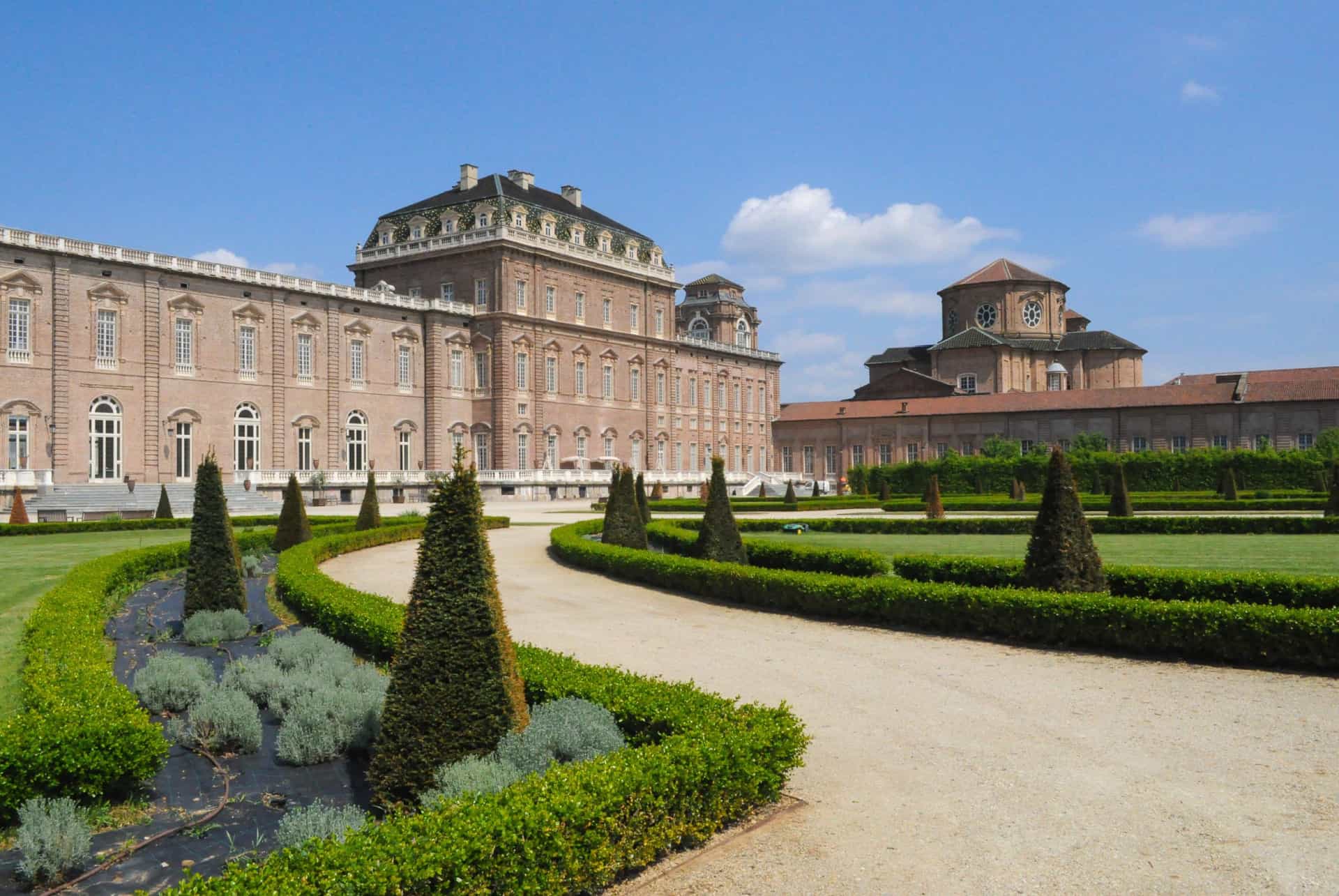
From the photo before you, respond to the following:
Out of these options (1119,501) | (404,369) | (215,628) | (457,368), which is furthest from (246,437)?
(215,628)

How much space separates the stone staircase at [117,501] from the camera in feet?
107

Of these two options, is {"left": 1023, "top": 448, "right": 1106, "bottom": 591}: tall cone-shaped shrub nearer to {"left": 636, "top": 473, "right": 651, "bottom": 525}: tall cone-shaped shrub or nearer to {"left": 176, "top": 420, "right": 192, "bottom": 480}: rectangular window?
{"left": 636, "top": 473, "right": 651, "bottom": 525}: tall cone-shaped shrub

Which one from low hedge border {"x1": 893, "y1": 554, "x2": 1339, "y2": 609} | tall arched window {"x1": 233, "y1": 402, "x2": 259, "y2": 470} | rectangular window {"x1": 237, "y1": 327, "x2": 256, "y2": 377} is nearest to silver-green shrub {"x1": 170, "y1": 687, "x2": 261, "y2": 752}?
low hedge border {"x1": 893, "y1": 554, "x2": 1339, "y2": 609}

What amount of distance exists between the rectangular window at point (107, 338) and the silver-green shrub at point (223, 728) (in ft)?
113

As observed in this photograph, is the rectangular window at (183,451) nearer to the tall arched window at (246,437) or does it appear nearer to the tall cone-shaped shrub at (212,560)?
the tall arched window at (246,437)

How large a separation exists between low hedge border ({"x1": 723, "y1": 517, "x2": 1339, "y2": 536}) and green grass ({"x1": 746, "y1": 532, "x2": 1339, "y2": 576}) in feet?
1.62

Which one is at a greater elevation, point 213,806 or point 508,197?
point 508,197

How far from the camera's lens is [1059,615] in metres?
A: 10.3

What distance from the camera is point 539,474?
50.4 m

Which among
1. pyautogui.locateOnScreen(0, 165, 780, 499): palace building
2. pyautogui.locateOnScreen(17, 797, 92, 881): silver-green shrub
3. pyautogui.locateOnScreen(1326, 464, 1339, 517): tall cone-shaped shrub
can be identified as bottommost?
pyautogui.locateOnScreen(17, 797, 92, 881): silver-green shrub

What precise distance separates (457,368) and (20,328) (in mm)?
19212

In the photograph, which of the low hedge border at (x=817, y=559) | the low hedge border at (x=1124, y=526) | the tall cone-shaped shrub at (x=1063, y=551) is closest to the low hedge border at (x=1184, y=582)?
the tall cone-shaped shrub at (x=1063, y=551)

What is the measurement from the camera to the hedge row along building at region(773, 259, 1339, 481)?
50.1 m

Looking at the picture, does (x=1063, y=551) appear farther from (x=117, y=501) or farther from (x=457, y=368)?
(x=457, y=368)
